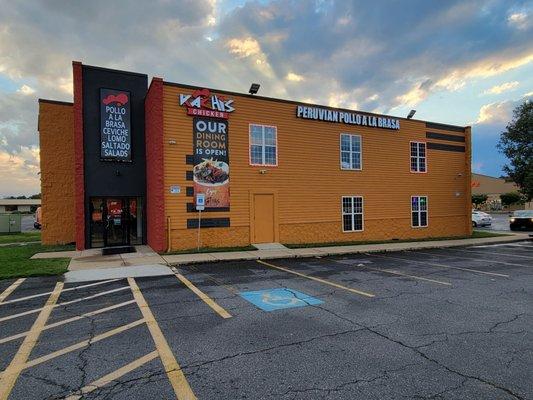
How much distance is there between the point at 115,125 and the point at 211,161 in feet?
16.6

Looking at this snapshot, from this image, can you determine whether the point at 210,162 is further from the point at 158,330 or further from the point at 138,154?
the point at 158,330

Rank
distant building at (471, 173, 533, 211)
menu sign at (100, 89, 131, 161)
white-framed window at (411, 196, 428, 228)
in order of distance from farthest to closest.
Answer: distant building at (471, 173, 533, 211), white-framed window at (411, 196, 428, 228), menu sign at (100, 89, 131, 161)

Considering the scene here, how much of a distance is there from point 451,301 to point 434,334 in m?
2.46

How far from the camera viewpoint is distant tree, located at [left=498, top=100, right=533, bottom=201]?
3209 centimetres

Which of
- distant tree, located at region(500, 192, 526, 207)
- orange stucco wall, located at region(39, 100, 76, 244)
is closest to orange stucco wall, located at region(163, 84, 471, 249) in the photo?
orange stucco wall, located at region(39, 100, 76, 244)

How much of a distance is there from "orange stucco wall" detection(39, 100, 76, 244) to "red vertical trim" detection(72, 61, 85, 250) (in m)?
2.73

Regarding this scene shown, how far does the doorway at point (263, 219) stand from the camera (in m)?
17.8

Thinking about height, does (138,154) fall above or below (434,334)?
above

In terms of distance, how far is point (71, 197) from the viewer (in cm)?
1911

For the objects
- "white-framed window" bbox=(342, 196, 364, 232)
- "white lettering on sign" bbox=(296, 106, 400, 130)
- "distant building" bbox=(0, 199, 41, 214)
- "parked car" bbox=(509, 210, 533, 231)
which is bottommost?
"parked car" bbox=(509, 210, 533, 231)

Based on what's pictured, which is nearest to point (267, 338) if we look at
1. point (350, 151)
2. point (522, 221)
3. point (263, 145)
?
point (263, 145)

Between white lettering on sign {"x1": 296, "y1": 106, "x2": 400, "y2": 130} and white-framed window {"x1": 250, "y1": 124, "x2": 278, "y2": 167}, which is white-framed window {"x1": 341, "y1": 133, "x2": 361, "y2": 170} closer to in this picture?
white lettering on sign {"x1": 296, "y1": 106, "x2": 400, "y2": 130}

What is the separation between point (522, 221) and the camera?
92.6 feet

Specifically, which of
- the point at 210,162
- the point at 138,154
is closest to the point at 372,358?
the point at 210,162
